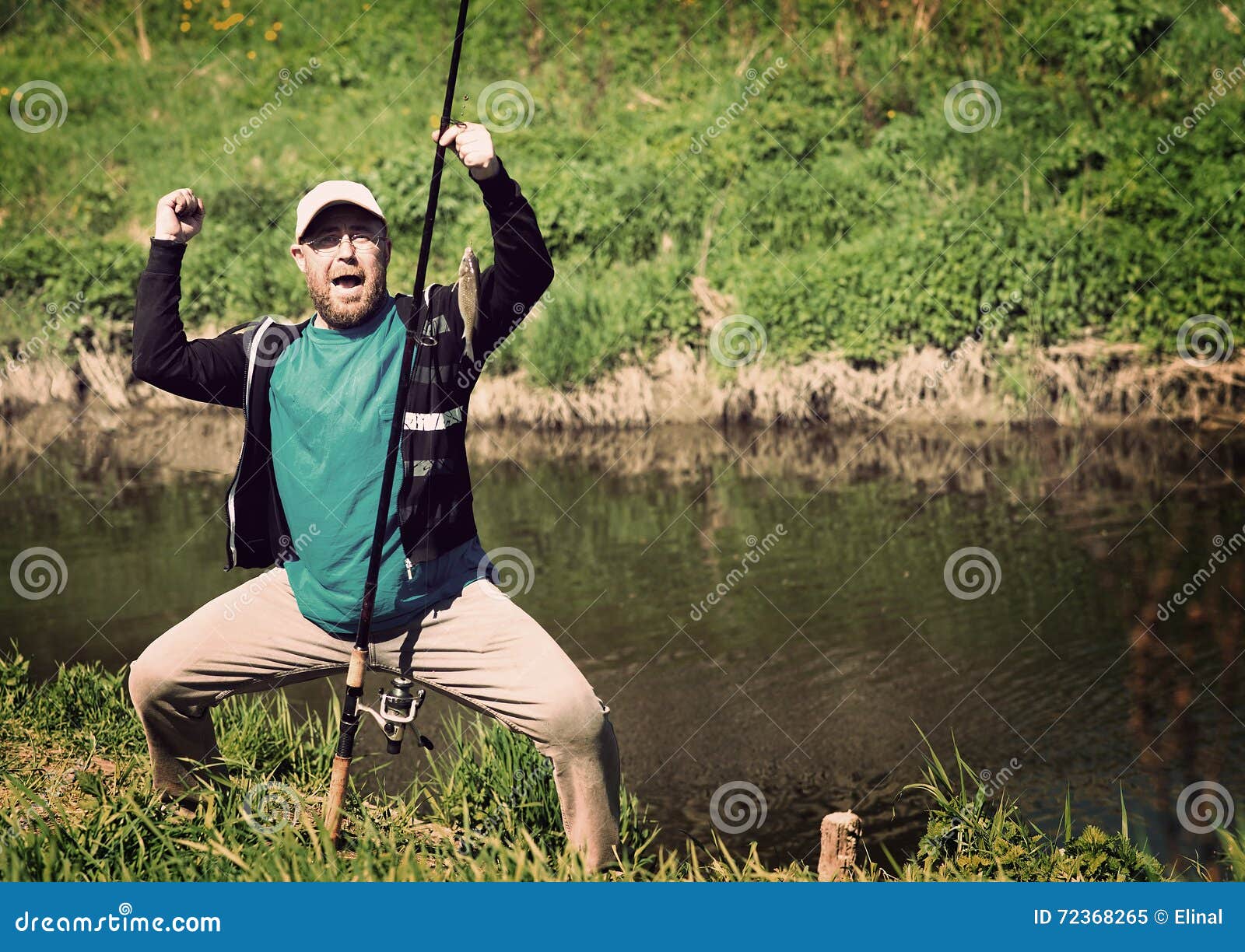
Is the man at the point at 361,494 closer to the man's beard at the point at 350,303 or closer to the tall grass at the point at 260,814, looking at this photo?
the man's beard at the point at 350,303

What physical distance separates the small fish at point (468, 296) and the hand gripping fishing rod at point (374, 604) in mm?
98

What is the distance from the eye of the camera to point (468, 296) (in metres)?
3.93

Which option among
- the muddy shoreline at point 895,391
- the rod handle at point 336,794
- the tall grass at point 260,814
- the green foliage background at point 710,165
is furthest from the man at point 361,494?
the green foliage background at point 710,165

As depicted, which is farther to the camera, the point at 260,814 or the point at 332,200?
the point at 260,814

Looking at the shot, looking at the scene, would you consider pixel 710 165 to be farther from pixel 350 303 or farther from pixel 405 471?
pixel 405 471

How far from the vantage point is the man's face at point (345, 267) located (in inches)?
160

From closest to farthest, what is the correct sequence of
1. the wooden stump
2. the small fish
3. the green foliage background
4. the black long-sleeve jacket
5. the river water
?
the small fish → the black long-sleeve jacket → the wooden stump → the river water → the green foliage background

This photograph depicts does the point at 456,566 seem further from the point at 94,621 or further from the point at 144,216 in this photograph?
the point at 144,216

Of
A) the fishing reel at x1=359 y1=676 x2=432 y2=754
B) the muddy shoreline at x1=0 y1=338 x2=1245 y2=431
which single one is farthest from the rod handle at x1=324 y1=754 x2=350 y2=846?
the muddy shoreline at x1=0 y1=338 x2=1245 y2=431

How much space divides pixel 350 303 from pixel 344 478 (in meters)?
0.47

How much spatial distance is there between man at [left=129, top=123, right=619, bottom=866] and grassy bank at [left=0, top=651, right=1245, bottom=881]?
1.34 feet

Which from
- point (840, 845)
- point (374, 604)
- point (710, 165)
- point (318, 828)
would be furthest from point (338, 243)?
point (710, 165)

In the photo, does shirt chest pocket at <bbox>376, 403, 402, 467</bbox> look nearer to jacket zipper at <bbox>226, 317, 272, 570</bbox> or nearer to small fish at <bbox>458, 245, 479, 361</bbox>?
small fish at <bbox>458, 245, 479, 361</bbox>

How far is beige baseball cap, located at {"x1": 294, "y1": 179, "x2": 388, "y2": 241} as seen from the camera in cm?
402
